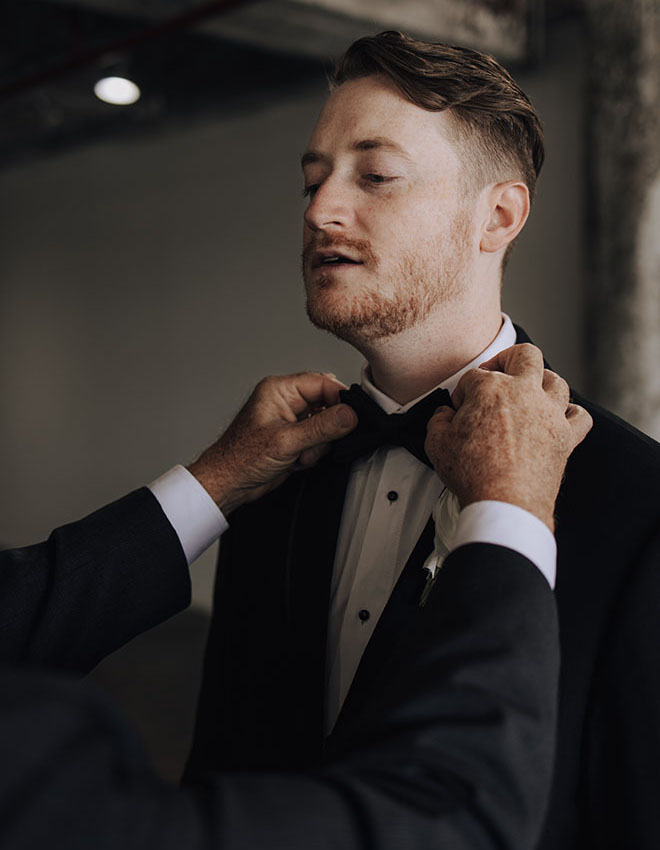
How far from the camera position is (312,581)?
1.54m

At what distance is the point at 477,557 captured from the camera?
100cm

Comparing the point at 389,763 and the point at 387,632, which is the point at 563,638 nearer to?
the point at 387,632

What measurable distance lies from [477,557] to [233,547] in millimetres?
862

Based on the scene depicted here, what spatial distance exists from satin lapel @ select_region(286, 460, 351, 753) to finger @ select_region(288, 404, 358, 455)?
0.27 ft

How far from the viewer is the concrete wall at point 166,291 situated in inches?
166

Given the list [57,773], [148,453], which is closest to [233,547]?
[57,773]

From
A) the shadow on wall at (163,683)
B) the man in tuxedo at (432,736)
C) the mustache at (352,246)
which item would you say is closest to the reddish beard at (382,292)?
the mustache at (352,246)

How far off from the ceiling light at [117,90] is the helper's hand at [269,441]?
164 inches

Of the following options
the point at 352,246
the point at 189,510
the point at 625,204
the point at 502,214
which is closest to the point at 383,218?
the point at 352,246

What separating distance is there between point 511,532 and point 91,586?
831 millimetres

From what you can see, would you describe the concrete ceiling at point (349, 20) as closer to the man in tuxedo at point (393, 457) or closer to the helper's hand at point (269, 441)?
the man in tuxedo at point (393, 457)

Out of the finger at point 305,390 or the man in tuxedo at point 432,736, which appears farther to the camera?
the finger at point 305,390

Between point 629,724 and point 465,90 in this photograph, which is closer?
point 629,724

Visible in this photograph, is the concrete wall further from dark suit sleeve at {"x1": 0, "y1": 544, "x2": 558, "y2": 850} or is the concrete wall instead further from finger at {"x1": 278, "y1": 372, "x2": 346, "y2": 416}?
dark suit sleeve at {"x1": 0, "y1": 544, "x2": 558, "y2": 850}
